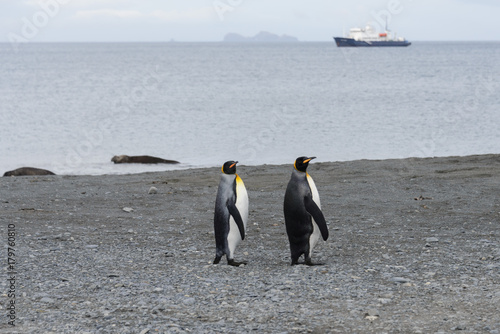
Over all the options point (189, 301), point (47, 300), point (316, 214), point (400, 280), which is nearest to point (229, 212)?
point (316, 214)

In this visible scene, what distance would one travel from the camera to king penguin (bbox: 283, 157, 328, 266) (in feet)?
22.8

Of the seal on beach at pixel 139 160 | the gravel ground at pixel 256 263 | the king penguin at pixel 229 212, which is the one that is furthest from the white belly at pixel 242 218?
the seal on beach at pixel 139 160

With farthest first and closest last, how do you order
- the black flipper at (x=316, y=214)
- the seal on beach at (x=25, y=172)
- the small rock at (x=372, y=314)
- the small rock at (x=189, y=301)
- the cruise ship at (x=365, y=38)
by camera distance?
the cruise ship at (x=365, y=38), the seal on beach at (x=25, y=172), the black flipper at (x=316, y=214), the small rock at (x=189, y=301), the small rock at (x=372, y=314)

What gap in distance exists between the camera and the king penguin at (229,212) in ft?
22.9

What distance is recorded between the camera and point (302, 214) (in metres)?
6.98

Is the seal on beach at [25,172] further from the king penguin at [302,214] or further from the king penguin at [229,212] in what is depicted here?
the king penguin at [302,214]

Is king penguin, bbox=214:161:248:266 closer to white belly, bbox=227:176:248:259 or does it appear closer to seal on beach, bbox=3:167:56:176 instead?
white belly, bbox=227:176:248:259

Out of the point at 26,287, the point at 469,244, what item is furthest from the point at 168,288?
the point at 469,244

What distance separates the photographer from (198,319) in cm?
542

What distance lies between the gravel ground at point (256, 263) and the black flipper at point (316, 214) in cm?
42

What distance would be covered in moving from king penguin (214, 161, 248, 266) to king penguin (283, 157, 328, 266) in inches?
21.0

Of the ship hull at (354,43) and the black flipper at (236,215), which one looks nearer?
the black flipper at (236,215)

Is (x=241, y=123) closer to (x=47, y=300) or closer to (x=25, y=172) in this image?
(x=25, y=172)

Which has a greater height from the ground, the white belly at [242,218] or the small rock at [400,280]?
the white belly at [242,218]
